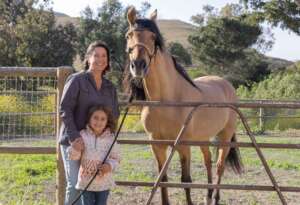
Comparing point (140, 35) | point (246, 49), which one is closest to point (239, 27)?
point (246, 49)

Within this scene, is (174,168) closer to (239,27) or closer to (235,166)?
(235,166)

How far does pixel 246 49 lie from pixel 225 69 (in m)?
3.09

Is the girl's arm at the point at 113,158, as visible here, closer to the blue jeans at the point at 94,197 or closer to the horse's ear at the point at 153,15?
the blue jeans at the point at 94,197

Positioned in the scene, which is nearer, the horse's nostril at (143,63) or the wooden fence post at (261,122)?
the horse's nostril at (143,63)

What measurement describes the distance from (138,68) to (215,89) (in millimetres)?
2552

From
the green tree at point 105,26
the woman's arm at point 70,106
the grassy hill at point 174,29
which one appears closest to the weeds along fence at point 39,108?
the woman's arm at point 70,106

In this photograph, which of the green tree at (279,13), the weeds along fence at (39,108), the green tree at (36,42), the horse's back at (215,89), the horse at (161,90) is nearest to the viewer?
the weeds along fence at (39,108)

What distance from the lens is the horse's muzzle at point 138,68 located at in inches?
190

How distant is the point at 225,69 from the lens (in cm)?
4000

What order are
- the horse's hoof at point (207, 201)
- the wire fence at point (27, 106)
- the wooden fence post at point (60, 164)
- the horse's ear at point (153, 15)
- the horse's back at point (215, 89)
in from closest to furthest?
the wooden fence post at point (60, 164) < the horse's ear at point (153, 15) < the wire fence at point (27, 106) < the horse's hoof at point (207, 201) < the horse's back at point (215, 89)

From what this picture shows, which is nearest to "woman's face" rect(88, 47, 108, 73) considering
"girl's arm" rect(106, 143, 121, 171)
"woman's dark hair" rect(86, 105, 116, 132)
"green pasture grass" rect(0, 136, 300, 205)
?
"woman's dark hair" rect(86, 105, 116, 132)

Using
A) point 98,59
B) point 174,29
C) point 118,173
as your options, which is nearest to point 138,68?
point 98,59

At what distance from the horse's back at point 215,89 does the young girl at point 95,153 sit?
2.61 m

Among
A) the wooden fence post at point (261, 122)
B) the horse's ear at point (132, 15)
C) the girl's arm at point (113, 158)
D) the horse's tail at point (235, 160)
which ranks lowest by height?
the wooden fence post at point (261, 122)
